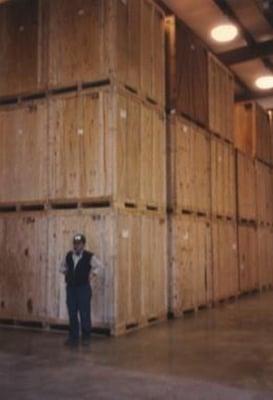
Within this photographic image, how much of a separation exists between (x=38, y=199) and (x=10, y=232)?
0.83 meters

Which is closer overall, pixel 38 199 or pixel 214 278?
pixel 38 199

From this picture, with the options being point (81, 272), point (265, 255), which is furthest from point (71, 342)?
point (265, 255)

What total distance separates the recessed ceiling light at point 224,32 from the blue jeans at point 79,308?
7.55 metres

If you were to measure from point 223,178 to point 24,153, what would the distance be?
5.28m

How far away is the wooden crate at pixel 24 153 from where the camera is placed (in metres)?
8.90

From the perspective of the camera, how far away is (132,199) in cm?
865

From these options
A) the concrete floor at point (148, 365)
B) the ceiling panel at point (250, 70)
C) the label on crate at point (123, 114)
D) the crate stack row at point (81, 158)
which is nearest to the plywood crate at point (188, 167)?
the crate stack row at point (81, 158)

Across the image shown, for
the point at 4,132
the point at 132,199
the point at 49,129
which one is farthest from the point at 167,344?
the point at 4,132

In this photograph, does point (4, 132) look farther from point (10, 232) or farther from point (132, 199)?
point (132, 199)

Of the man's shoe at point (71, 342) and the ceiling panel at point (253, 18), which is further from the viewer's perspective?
the ceiling panel at point (253, 18)

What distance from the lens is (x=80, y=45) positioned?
870 cm

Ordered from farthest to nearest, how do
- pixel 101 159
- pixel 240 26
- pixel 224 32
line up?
pixel 240 26, pixel 224 32, pixel 101 159

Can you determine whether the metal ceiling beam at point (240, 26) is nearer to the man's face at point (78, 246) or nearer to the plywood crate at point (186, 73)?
the plywood crate at point (186, 73)

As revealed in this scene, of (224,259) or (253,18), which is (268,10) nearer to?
(253,18)
